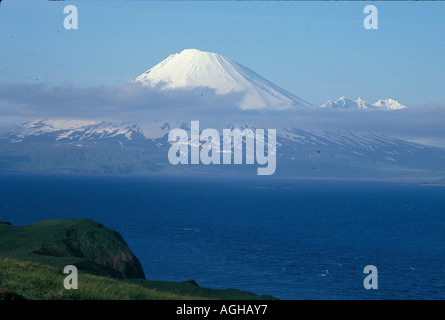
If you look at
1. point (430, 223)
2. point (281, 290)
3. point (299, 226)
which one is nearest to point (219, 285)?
point (281, 290)

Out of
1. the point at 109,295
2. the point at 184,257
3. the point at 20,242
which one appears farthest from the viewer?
the point at 184,257

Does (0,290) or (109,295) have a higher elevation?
(0,290)

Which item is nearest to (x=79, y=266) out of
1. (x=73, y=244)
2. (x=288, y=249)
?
(x=73, y=244)

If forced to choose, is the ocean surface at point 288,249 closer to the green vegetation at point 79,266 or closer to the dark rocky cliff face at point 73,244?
the dark rocky cliff face at point 73,244

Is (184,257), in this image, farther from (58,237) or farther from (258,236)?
(58,237)

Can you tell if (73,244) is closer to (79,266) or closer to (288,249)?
(79,266)

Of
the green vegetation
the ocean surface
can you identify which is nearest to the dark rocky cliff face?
the green vegetation

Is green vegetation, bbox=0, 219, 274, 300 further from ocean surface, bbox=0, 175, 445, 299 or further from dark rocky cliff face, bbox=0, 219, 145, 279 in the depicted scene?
ocean surface, bbox=0, 175, 445, 299

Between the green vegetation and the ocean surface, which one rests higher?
the green vegetation

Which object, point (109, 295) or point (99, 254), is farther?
point (99, 254)

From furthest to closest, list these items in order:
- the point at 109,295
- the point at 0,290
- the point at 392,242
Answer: the point at 392,242 < the point at 109,295 < the point at 0,290
